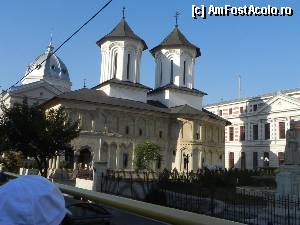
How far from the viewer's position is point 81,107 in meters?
43.1

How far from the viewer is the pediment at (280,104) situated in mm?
57312

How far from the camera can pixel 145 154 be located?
4359cm

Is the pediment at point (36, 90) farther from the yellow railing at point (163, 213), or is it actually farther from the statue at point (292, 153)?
the yellow railing at point (163, 213)

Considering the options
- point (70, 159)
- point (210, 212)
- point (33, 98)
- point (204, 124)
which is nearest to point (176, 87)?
point (204, 124)

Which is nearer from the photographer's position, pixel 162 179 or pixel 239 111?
pixel 162 179

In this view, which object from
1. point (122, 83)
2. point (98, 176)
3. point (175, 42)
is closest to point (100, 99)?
point (122, 83)

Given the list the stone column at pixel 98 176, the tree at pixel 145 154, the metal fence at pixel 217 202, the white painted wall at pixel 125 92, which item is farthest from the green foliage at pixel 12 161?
the metal fence at pixel 217 202

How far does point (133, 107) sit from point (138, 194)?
81.5ft

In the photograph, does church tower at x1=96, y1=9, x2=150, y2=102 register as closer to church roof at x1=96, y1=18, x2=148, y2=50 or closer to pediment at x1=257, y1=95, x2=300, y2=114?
church roof at x1=96, y1=18, x2=148, y2=50

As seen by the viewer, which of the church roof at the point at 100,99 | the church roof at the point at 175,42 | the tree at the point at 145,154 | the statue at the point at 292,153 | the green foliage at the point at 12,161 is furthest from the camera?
the church roof at the point at 175,42

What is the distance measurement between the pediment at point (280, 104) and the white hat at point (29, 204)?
5908cm

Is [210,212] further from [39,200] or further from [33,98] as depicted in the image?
[33,98]

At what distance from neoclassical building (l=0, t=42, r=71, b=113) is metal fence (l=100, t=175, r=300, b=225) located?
4540cm

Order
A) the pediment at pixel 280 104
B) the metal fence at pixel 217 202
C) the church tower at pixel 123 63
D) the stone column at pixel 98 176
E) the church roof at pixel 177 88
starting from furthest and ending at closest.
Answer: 1. the pediment at pixel 280 104
2. the church roof at pixel 177 88
3. the church tower at pixel 123 63
4. the stone column at pixel 98 176
5. the metal fence at pixel 217 202
